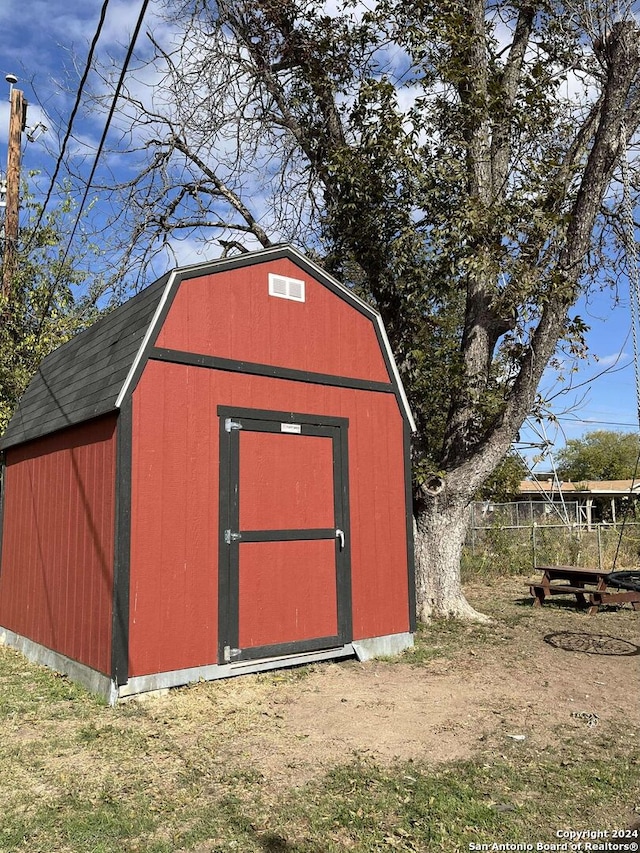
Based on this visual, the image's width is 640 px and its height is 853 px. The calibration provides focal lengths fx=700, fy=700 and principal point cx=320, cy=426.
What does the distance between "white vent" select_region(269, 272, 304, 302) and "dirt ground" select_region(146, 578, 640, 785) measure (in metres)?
3.53

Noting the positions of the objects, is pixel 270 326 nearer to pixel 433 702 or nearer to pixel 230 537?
pixel 230 537

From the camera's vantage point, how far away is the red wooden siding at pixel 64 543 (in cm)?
568

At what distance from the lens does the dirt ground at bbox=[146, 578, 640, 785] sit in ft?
14.5

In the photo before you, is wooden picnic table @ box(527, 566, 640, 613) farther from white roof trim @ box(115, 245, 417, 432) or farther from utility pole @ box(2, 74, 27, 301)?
utility pole @ box(2, 74, 27, 301)

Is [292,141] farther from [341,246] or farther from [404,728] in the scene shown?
[404,728]

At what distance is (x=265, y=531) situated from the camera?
6.30 metres

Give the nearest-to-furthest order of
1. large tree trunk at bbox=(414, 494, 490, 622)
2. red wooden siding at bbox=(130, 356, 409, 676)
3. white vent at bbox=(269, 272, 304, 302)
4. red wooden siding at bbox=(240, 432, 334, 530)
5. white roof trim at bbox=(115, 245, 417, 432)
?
1. red wooden siding at bbox=(130, 356, 409, 676)
2. white roof trim at bbox=(115, 245, 417, 432)
3. red wooden siding at bbox=(240, 432, 334, 530)
4. white vent at bbox=(269, 272, 304, 302)
5. large tree trunk at bbox=(414, 494, 490, 622)

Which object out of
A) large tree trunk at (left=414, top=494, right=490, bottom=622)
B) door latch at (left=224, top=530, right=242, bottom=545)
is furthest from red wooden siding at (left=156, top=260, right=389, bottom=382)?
large tree trunk at (left=414, top=494, right=490, bottom=622)

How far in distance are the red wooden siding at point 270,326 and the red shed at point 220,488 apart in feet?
0.05

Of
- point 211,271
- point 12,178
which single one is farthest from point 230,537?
point 12,178

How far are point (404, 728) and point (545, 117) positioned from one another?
8.34 metres

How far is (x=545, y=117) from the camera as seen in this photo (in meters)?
9.62

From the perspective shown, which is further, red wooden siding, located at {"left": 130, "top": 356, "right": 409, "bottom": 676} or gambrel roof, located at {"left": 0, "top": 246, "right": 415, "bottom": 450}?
gambrel roof, located at {"left": 0, "top": 246, "right": 415, "bottom": 450}

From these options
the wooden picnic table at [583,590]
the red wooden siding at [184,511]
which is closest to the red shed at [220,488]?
the red wooden siding at [184,511]
